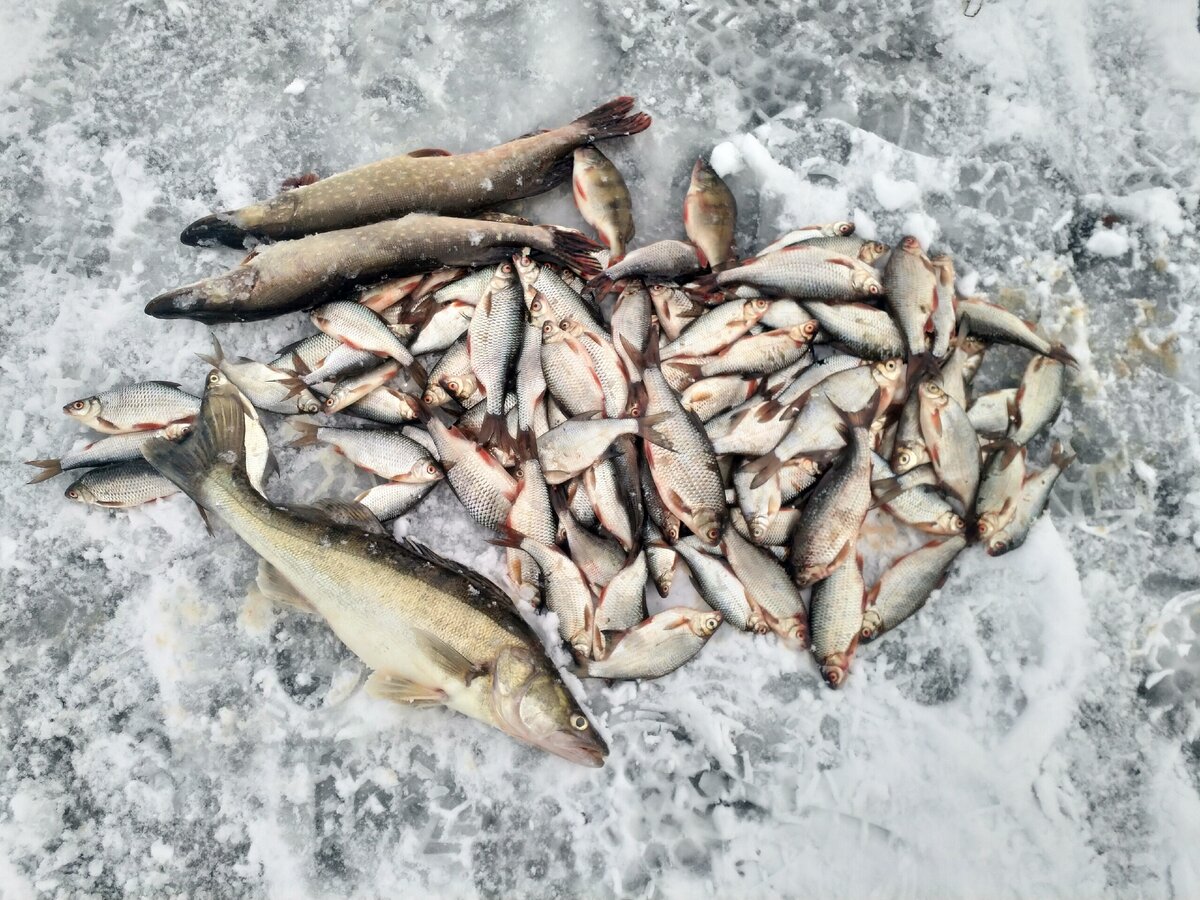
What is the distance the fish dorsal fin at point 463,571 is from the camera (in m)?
3.51

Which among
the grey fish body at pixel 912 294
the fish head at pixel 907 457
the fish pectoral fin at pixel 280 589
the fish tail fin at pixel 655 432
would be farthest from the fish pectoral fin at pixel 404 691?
the grey fish body at pixel 912 294

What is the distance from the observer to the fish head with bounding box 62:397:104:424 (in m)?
3.83

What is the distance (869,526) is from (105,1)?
4.93 meters

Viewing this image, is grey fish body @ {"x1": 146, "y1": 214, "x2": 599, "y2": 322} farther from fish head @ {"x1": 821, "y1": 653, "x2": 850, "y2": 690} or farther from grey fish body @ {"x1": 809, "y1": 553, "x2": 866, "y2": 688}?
fish head @ {"x1": 821, "y1": 653, "x2": 850, "y2": 690}

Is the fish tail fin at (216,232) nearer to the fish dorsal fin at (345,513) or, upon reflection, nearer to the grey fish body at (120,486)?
the grey fish body at (120,486)

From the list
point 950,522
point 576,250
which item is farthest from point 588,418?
point 950,522

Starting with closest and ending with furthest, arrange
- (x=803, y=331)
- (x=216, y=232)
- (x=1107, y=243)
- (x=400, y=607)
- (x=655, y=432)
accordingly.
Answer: (x=400, y=607) < (x=655, y=432) < (x=803, y=331) < (x=216, y=232) < (x=1107, y=243)

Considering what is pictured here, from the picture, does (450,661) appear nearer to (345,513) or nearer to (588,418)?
(345,513)

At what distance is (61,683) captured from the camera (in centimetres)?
372

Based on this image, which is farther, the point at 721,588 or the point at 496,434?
the point at 496,434

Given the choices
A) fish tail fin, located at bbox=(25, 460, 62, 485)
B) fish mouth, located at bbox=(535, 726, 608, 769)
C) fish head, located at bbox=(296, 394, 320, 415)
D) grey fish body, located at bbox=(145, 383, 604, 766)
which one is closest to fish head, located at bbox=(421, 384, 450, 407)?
fish head, located at bbox=(296, 394, 320, 415)

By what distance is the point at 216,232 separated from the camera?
388 cm

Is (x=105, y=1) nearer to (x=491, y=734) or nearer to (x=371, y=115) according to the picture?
(x=371, y=115)

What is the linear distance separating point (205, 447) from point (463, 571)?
4.30 ft
